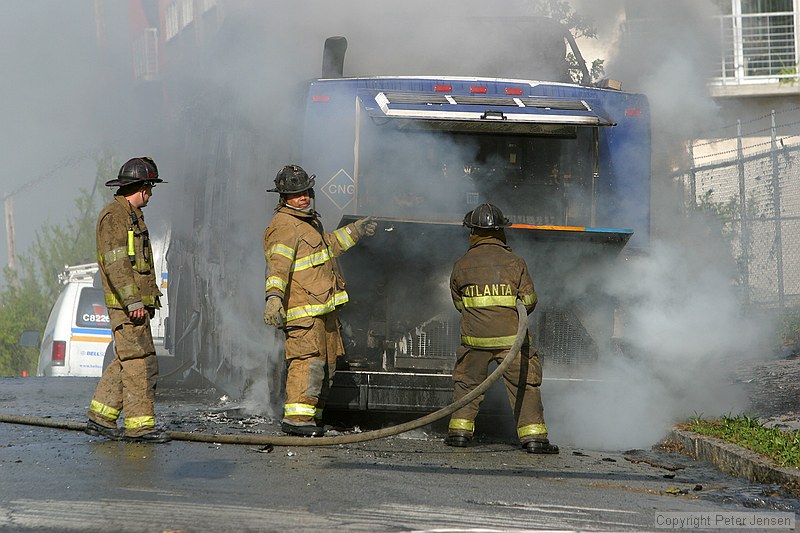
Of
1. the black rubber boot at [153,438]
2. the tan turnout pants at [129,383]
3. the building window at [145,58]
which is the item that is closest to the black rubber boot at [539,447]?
the black rubber boot at [153,438]

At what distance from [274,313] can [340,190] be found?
4.00ft

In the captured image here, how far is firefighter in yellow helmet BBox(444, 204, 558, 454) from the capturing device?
696 centimetres

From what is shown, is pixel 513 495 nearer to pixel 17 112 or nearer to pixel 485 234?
pixel 485 234

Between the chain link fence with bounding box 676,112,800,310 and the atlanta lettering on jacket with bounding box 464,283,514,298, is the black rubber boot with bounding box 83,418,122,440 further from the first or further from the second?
the chain link fence with bounding box 676,112,800,310

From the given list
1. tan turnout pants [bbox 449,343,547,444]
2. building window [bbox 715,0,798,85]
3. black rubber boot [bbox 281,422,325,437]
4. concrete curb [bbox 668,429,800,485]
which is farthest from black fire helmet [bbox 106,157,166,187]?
building window [bbox 715,0,798,85]

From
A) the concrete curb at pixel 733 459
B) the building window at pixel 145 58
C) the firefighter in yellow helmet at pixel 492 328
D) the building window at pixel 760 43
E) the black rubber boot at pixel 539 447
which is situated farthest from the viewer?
the building window at pixel 760 43

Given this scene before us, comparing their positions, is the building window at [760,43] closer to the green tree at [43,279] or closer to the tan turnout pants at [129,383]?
the tan turnout pants at [129,383]

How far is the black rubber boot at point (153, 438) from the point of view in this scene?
22.2 ft

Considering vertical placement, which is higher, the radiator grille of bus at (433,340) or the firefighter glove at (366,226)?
the firefighter glove at (366,226)

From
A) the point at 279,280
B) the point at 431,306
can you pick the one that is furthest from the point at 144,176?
the point at 431,306

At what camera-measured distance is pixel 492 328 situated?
699 centimetres

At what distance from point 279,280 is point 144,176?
3.48ft

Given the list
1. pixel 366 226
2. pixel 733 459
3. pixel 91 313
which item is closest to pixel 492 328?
pixel 366 226

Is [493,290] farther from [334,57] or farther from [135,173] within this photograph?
[334,57]
